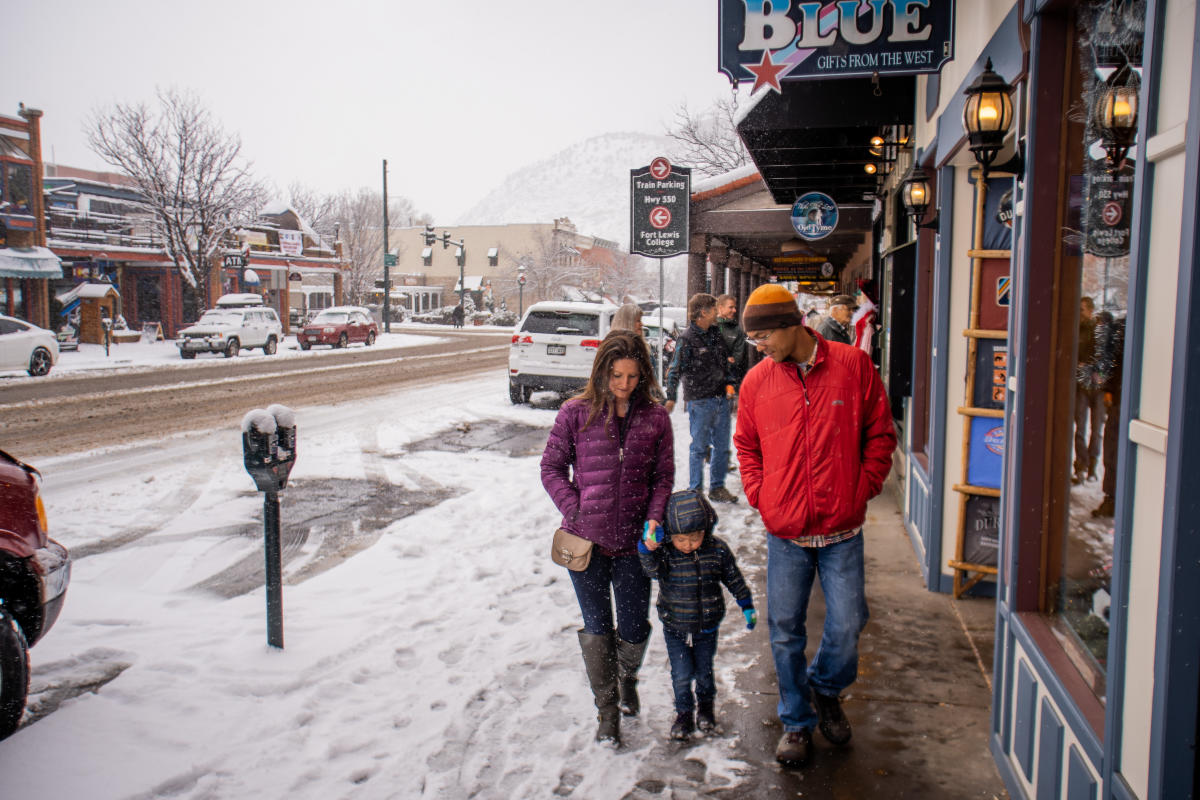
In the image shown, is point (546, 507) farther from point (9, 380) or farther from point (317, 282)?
point (317, 282)

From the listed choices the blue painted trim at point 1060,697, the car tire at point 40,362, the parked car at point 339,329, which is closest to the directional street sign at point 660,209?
the blue painted trim at point 1060,697

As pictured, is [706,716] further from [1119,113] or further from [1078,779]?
[1119,113]

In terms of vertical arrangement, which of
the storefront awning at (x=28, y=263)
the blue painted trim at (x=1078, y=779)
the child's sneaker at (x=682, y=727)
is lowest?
the child's sneaker at (x=682, y=727)

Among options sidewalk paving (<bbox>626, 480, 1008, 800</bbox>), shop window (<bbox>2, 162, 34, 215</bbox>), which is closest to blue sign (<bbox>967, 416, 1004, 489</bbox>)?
sidewalk paving (<bbox>626, 480, 1008, 800</bbox>)

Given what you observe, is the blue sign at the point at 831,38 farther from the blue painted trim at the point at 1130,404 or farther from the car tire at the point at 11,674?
the car tire at the point at 11,674

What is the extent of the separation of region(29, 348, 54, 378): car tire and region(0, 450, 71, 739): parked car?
18.7 meters

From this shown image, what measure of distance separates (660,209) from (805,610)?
9.00 metres

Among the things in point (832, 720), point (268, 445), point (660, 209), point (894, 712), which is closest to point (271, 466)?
point (268, 445)

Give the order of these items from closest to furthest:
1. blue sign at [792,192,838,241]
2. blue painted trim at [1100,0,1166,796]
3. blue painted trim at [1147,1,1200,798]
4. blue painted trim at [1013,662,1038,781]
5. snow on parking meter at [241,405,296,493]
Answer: blue painted trim at [1147,1,1200,798], blue painted trim at [1100,0,1166,796], blue painted trim at [1013,662,1038,781], snow on parking meter at [241,405,296,493], blue sign at [792,192,838,241]

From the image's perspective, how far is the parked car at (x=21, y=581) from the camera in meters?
3.47

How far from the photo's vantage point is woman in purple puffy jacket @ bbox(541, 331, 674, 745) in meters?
3.44

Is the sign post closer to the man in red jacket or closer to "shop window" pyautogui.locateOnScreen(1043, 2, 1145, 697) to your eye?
the man in red jacket

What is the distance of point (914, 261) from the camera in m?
6.27

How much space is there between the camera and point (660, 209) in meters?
11.8
